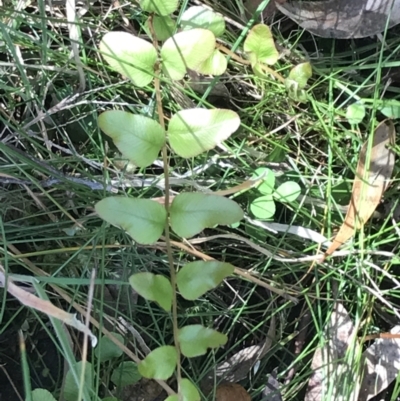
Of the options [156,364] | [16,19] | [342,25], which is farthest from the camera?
[342,25]

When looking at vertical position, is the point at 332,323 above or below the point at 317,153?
below

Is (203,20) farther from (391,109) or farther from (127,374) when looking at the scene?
(127,374)

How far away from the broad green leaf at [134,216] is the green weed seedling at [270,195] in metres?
0.24

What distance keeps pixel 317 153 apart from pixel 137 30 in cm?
33

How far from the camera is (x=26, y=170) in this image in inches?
31.3

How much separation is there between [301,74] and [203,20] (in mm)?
155

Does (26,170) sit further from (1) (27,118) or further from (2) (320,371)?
(2) (320,371)

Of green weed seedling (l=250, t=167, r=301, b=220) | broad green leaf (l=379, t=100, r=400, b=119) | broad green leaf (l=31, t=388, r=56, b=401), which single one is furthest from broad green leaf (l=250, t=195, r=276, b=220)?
broad green leaf (l=31, t=388, r=56, b=401)

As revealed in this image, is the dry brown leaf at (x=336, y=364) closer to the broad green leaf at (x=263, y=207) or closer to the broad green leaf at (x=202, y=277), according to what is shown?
the broad green leaf at (x=263, y=207)

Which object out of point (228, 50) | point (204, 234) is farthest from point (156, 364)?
point (228, 50)

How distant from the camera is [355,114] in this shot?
0.82 metres

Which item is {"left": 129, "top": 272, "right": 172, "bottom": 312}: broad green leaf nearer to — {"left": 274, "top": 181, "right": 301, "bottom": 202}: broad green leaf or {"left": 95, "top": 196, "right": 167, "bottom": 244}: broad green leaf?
{"left": 95, "top": 196, "right": 167, "bottom": 244}: broad green leaf

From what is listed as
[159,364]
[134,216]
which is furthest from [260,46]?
[159,364]

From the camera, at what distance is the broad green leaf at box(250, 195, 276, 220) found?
0.82 meters
